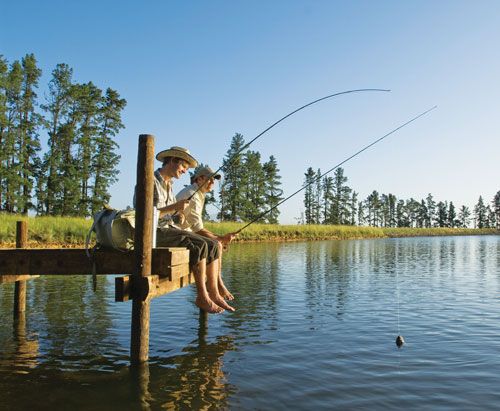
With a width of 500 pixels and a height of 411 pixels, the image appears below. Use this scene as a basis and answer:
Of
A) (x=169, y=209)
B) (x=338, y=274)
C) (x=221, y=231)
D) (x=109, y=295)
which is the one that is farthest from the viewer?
(x=221, y=231)

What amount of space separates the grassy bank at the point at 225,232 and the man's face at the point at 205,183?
55.3 feet

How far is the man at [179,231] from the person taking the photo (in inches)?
257

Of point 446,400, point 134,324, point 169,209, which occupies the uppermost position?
point 169,209

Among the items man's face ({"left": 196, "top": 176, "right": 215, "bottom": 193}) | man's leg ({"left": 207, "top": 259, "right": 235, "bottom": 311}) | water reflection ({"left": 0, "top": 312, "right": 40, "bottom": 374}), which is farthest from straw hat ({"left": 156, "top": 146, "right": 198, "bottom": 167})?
water reflection ({"left": 0, "top": 312, "right": 40, "bottom": 374})

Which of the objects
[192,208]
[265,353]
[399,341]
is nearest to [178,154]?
[192,208]

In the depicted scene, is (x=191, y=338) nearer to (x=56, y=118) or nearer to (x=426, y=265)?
(x=426, y=265)

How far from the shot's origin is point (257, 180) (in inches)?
2457

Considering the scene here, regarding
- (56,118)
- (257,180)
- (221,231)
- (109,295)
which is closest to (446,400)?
(109,295)

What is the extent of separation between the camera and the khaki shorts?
654 centimetres

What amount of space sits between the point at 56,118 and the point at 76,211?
25.2 feet

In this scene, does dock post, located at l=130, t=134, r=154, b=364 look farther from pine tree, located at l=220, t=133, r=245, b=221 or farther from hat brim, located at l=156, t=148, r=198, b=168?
pine tree, located at l=220, t=133, r=245, b=221

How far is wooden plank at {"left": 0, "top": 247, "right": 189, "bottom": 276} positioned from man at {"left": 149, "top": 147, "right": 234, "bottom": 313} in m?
0.28

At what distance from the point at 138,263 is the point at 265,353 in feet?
9.10

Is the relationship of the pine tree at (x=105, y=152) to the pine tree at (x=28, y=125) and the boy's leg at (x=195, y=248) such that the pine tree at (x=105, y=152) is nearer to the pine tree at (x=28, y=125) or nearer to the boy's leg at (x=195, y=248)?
the pine tree at (x=28, y=125)
